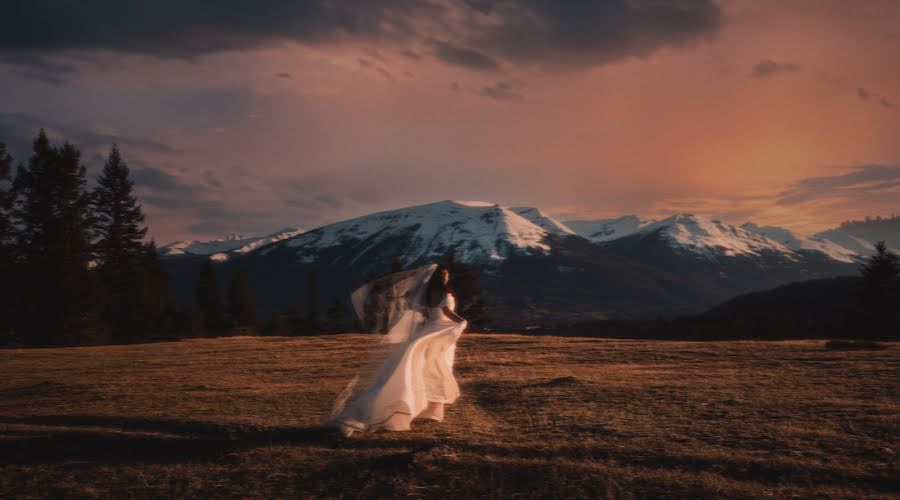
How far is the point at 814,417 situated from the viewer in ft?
37.6

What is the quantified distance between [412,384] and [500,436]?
90.3 inches

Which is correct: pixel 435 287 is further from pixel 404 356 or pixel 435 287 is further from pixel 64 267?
pixel 64 267

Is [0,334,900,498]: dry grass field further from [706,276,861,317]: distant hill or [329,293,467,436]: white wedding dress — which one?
[706,276,861,317]: distant hill

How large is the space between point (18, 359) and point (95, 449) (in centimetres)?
2183

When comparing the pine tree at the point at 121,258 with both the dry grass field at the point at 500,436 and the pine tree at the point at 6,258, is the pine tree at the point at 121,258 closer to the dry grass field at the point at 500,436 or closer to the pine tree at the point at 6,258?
the pine tree at the point at 6,258

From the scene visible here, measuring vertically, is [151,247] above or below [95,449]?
above

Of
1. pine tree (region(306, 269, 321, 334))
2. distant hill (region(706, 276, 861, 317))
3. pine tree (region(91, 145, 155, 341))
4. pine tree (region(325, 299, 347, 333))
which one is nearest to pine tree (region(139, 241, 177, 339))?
pine tree (region(91, 145, 155, 341))

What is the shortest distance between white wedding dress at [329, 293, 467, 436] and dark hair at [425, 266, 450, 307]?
0.22 meters

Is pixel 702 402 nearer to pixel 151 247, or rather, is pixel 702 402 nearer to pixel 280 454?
pixel 280 454

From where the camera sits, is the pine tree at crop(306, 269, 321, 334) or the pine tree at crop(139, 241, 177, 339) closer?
the pine tree at crop(139, 241, 177, 339)

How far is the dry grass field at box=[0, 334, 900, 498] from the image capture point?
28.0ft

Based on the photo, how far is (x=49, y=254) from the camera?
46.1 m

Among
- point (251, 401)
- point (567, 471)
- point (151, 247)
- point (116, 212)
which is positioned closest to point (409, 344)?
point (567, 471)

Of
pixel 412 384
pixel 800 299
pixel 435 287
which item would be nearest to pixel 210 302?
pixel 435 287
